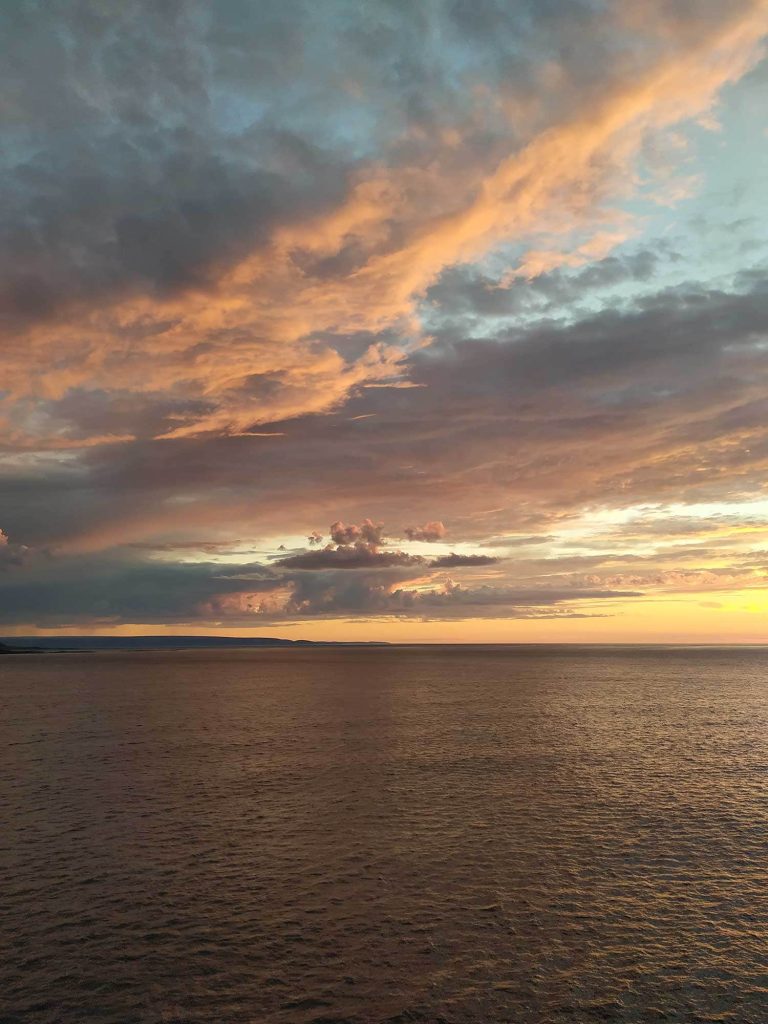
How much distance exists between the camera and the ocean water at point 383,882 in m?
24.1

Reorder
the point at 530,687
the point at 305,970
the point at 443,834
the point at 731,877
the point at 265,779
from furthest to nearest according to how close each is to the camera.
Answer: the point at 530,687 → the point at 265,779 → the point at 443,834 → the point at 731,877 → the point at 305,970

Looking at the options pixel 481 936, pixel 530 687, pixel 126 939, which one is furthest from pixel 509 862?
pixel 530 687

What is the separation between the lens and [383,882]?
34375mm

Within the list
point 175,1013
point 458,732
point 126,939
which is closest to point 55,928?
point 126,939

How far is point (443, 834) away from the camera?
42000mm

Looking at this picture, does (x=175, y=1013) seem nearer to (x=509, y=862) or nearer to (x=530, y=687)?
(x=509, y=862)

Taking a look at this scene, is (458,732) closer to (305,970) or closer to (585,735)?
(585,735)

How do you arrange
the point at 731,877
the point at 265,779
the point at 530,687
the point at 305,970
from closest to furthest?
the point at 305,970
the point at 731,877
the point at 265,779
the point at 530,687

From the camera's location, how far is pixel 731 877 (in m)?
35.1

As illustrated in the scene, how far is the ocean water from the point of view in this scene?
24078mm

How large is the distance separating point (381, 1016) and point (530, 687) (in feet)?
491

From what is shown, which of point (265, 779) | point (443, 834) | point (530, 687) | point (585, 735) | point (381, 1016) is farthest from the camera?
point (530, 687)

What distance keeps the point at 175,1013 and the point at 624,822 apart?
31.6 meters

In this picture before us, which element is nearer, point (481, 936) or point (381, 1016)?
point (381, 1016)
